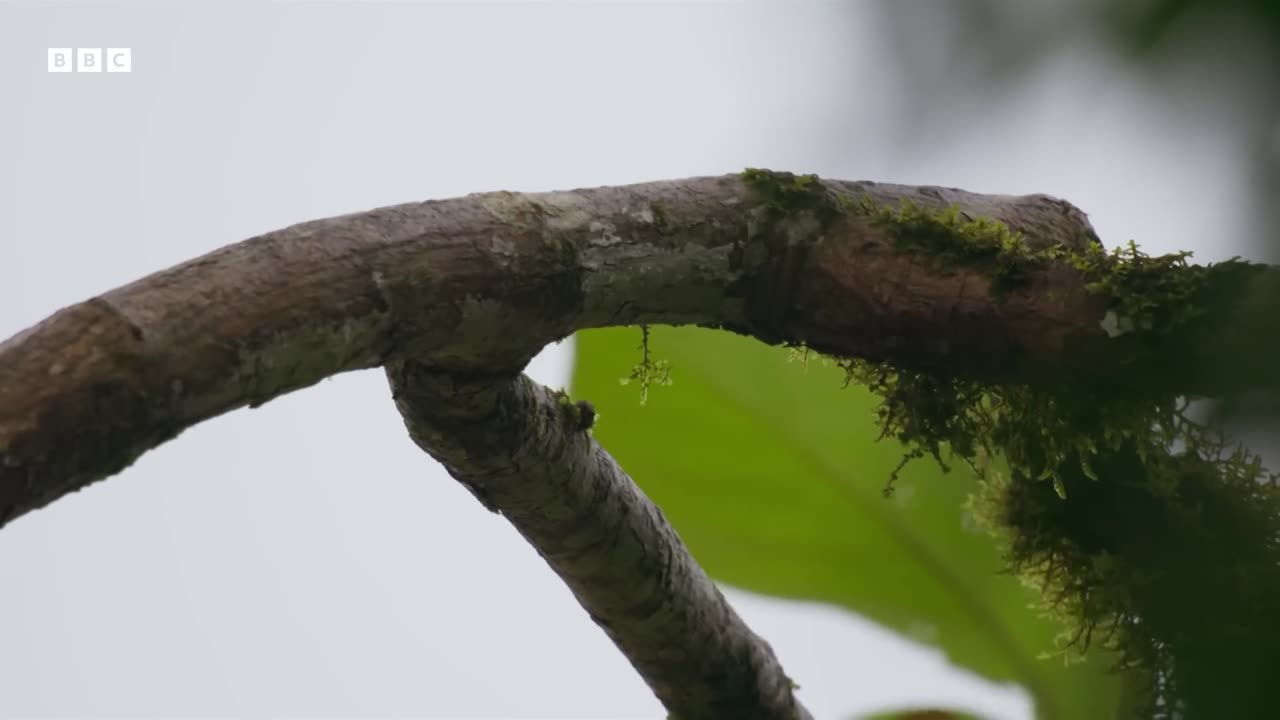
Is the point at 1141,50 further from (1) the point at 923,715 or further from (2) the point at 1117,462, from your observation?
(1) the point at 923,715

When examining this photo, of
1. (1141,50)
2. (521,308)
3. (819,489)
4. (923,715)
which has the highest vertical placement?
(819,489)

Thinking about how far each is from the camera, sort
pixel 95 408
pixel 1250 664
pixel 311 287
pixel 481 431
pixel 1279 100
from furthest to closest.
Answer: pixel 481 431, pixel 311 287, pixel 95 408, pixel 1250 664, pixel 1279 100

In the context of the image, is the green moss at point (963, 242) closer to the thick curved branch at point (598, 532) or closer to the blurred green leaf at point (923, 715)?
the thick curved branch at point (598, 532)

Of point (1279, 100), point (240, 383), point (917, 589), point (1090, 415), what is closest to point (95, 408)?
point (240, 383)

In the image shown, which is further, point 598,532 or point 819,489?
point 819,489

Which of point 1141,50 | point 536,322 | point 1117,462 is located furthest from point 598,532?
point 1141,50

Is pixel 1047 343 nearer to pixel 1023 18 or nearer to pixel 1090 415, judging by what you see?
Result: pixel 1090 415

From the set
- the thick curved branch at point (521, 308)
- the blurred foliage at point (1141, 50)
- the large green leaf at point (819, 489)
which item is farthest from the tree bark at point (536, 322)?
the large green leaf at point (819, 489)
